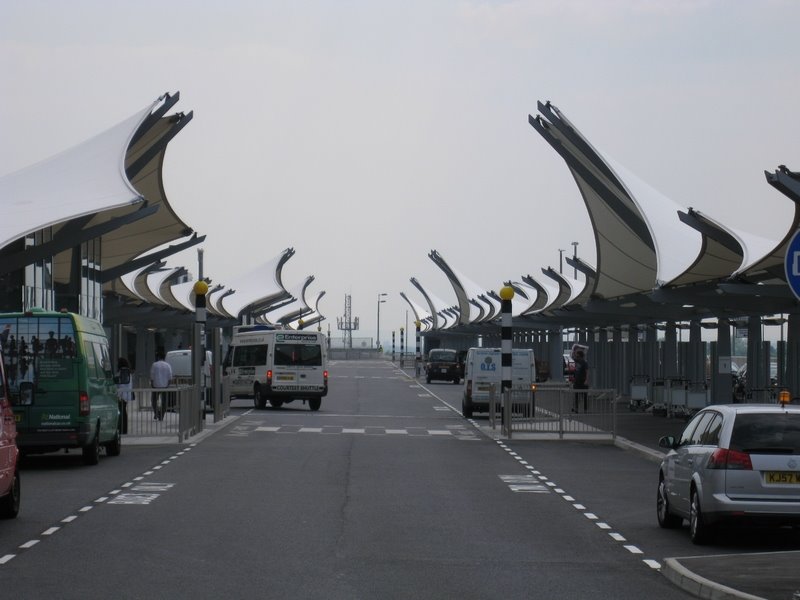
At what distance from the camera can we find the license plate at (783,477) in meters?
13.0

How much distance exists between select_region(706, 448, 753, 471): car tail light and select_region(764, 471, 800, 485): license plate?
0.60 feet

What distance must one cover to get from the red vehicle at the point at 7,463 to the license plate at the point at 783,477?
24.1 feet

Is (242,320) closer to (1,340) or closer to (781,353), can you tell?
(781,353)

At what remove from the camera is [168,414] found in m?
29.6

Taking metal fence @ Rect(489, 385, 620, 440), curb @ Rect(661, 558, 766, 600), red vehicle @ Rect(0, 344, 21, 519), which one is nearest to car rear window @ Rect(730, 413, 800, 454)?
curb @ Rect(661, 558, 766, 600)

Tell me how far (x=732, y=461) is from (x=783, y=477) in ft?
1.56

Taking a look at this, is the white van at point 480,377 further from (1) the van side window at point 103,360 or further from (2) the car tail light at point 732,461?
(2) the car tail light at point 732,461

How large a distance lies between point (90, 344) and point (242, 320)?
64329 millimetres

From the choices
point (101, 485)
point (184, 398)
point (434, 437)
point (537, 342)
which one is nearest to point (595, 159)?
point (434, 437)

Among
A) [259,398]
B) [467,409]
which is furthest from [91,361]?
[259,398]

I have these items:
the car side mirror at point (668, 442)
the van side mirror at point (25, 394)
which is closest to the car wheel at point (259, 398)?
the van side mirror at point (25, 394)

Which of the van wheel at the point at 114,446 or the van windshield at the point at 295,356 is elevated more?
the van windshield at the point at 295,356

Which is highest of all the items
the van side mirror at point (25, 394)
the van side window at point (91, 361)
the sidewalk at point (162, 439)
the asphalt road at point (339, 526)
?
the van side window at point (91, 361)

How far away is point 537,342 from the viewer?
84688 mm
